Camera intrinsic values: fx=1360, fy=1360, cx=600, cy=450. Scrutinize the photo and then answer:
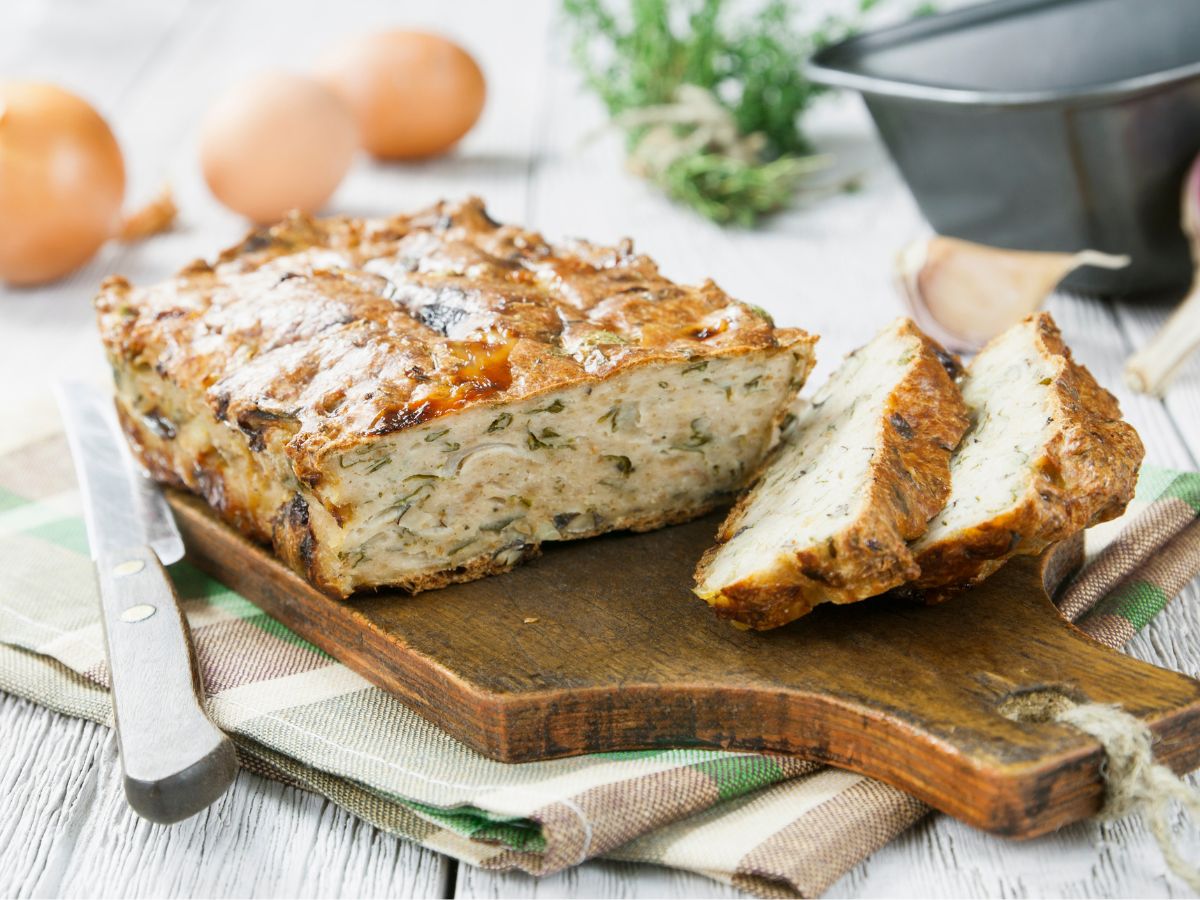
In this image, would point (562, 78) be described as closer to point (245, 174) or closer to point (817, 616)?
point (245, 174)

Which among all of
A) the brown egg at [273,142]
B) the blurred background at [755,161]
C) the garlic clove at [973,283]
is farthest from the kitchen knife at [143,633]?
the garlic clove at [973,283]

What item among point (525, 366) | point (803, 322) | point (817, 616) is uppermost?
point (525, 366)

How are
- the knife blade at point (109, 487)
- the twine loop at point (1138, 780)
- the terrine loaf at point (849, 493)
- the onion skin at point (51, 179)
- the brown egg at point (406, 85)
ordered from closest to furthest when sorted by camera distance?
the twine loop at point (1138, 780), the terrine loaf at point (849, 493), the knife blade at point (109, 487), the onion skin at point (51, 179), the brown egg at point (406, 85)

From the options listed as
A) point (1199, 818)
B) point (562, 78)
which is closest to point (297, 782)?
point (1199, 818)

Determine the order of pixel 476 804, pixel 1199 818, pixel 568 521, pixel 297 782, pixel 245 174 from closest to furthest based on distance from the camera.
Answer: pixel 1199 818, pixel 476 804, pixel 297 782, pixel 568 521, pixel 245 174

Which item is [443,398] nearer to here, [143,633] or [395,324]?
[395,324]

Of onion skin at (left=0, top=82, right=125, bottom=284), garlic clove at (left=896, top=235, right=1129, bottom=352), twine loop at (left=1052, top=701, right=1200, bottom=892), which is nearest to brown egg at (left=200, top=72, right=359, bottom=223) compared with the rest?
onion skin at (left=0, top=82, right=125, bottom=284)

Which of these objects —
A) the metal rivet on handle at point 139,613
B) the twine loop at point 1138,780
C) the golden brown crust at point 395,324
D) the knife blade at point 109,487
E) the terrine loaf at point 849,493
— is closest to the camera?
the twine loop at point 1138,780

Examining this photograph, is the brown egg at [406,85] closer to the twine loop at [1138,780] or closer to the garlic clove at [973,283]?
the garlic clove at [973,283]
